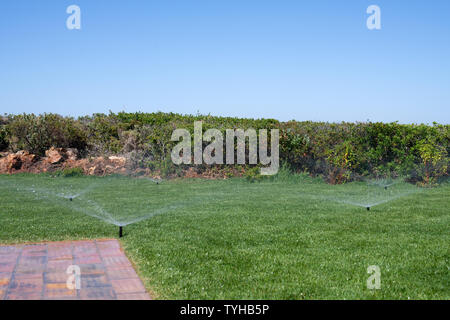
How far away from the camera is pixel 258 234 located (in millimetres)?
5973

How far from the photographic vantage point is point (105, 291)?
157 inches

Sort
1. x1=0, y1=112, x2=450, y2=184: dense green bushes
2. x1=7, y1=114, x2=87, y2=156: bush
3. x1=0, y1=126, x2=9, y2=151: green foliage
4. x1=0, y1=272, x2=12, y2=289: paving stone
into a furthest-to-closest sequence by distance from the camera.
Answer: x1=0, y1=126, x2=9, y2=151: green foliage, x1=7, y1=114, x2=87, y2=156: bush, x1=0, y1=112, x2=450, y2=184: dense green bushes, x1=0, y1=272, x2=12, y2=289: paving stone

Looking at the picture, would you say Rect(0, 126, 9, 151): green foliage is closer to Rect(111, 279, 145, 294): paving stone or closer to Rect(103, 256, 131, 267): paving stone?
Rect(103, 256, 131, 267): paving stone

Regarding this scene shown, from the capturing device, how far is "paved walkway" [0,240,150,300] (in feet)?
13.0

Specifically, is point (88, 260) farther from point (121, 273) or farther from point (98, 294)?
point (98, 294)

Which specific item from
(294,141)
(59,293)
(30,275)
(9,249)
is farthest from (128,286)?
(294,141)

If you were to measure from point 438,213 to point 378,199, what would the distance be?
153cm

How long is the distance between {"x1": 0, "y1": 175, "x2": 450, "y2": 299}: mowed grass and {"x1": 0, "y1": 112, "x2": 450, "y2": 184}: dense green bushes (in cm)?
147

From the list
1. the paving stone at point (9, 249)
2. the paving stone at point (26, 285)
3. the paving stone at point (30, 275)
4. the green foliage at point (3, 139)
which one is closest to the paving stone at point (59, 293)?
the paving stone at point (26, 285)

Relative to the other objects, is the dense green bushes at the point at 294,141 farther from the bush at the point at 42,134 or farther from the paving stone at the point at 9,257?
the paving stone at the point at 9,257

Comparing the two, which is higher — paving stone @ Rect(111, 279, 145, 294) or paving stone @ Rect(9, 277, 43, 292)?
paving stone @ Rect(9, 277, 43, 292)

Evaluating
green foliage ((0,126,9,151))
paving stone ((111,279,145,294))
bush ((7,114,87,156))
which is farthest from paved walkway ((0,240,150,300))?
green foliage ((0,126,9,151))
